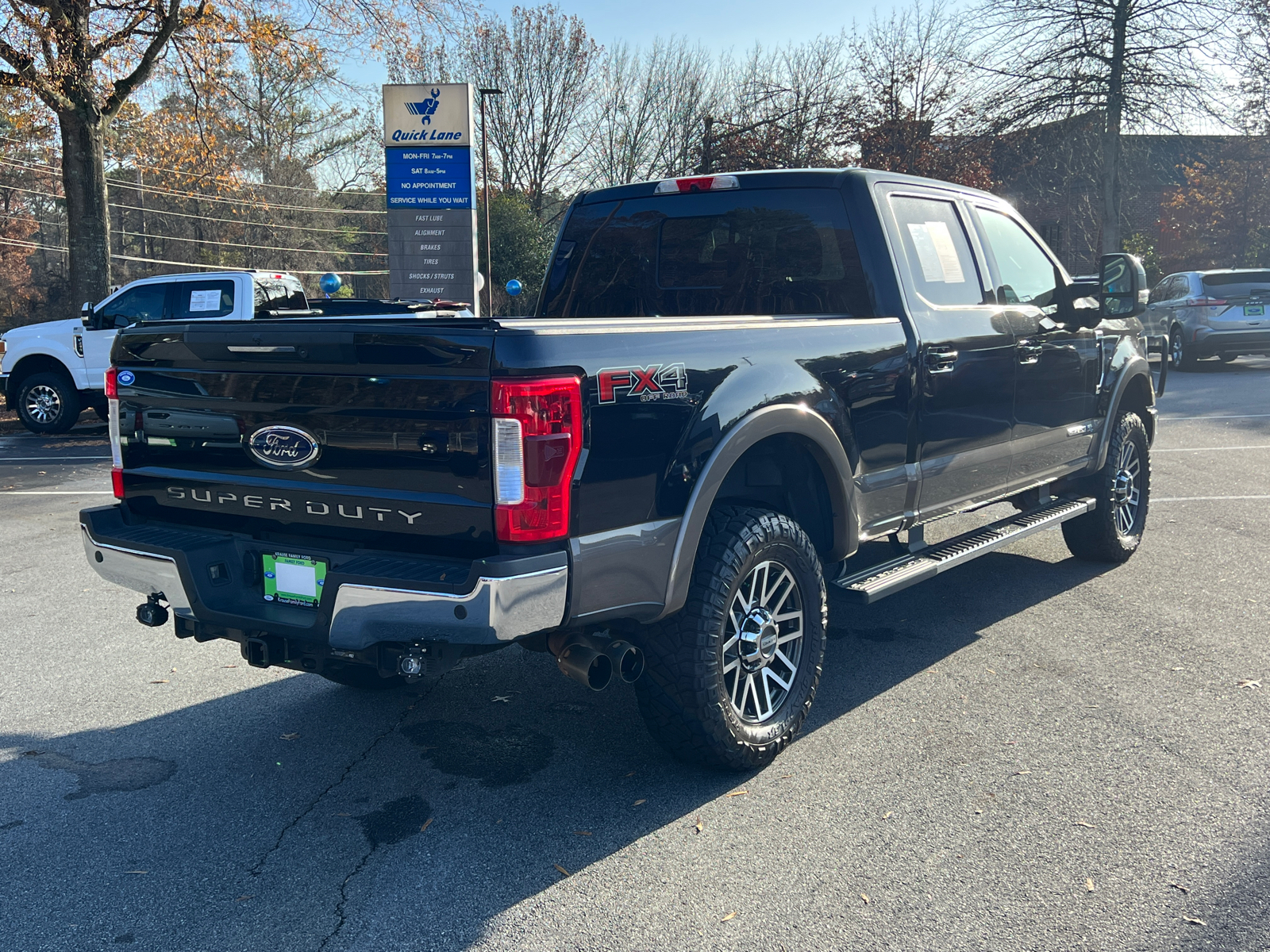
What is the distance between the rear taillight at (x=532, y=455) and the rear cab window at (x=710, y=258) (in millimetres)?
1947

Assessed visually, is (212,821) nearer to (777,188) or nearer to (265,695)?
(265,695)

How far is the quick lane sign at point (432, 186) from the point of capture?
18172mm

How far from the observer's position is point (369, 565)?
297 centimetres

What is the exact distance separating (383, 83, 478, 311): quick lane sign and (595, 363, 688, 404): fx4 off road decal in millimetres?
15834

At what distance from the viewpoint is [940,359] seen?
4.48m

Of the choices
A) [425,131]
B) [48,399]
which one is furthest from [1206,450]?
[48,399]

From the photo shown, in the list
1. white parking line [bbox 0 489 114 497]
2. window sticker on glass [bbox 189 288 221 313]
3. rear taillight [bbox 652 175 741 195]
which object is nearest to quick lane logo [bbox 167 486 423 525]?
rear taillight [bbox 652 175 741 195]

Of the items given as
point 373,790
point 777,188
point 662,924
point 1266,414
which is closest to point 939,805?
point 662,924

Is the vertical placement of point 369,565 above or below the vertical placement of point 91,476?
above

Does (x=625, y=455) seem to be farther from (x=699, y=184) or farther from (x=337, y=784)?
(x=699, y=184)

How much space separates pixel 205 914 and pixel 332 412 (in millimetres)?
1436

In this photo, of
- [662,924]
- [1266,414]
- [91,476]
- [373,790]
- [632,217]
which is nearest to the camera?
[662,924]

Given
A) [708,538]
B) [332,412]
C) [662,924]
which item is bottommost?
[662,924]

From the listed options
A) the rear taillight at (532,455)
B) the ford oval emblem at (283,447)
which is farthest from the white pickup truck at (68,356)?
the rear taillight at (532,455)
